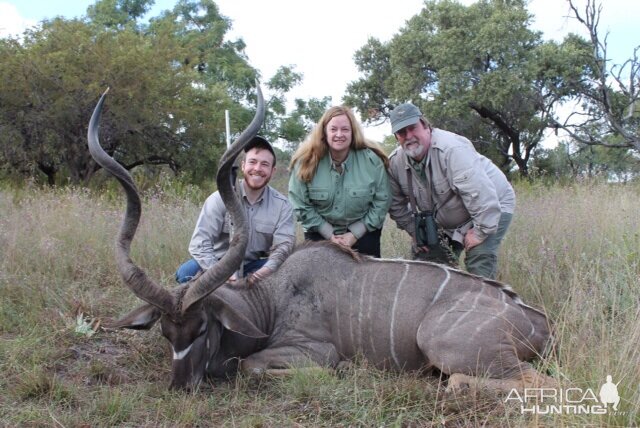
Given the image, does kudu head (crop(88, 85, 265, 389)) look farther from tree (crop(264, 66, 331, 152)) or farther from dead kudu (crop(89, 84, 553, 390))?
tree (crop(264, 66, 331, 152))

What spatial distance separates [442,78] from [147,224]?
11.3 metres

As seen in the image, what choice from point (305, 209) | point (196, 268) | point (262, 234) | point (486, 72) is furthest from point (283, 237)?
point (486, 72)

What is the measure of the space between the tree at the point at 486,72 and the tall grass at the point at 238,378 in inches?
397

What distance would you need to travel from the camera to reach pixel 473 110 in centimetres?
1647

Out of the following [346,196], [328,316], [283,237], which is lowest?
[328,316]

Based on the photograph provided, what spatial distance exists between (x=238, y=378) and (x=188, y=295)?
503 mm

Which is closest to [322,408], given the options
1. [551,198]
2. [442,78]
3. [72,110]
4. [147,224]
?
[147,224]

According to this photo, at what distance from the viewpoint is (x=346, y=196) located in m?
4.11

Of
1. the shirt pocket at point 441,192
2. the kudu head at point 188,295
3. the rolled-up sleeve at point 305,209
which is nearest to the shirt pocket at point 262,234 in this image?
the rolled-up sleeve at point 305,209

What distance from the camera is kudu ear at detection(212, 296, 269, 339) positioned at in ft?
10.4

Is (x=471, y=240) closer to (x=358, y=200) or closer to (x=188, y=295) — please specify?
(x=358, y=200)

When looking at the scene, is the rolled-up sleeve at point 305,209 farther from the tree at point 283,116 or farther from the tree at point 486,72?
the tree at point 283,116

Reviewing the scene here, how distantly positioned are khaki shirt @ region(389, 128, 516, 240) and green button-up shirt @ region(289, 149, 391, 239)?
5.6 inches

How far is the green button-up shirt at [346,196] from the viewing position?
411 cm
